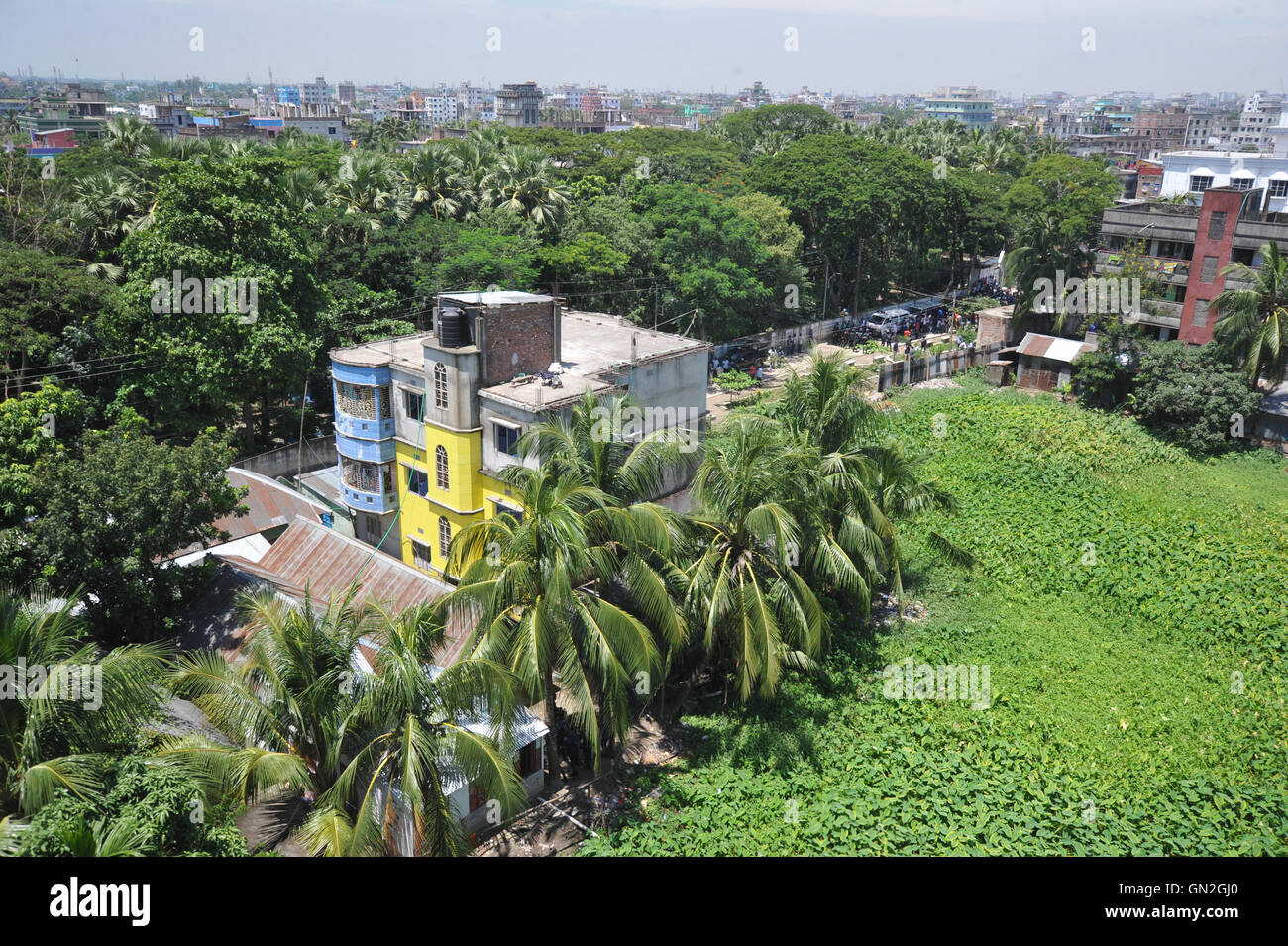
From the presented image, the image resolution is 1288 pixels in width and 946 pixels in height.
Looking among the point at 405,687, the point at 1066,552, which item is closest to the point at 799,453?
the point at 405,687

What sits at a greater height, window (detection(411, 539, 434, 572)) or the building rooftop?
the building rooftop

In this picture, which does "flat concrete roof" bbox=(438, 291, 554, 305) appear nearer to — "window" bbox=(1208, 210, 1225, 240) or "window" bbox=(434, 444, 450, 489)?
"window" bbox=(434, 444, 450, 489)

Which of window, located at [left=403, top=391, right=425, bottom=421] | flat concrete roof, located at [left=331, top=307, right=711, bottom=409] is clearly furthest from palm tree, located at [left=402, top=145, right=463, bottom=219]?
window, located at [left=403, top=391, right=425, bottom=421]

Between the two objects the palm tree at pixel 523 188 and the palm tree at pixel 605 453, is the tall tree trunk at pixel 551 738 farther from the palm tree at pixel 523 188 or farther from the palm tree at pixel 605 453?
the palm tree at pixel 523 188

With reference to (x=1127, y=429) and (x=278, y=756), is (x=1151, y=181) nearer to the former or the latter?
(x=1127, y=429)

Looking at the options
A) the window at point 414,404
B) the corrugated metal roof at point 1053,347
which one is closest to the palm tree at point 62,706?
the window at point 414,404

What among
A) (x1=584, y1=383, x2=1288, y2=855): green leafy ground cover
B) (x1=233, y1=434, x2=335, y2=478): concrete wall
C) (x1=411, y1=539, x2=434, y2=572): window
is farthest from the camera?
(x1=233, y1=434, x2=335, y2=478): concrete wall
